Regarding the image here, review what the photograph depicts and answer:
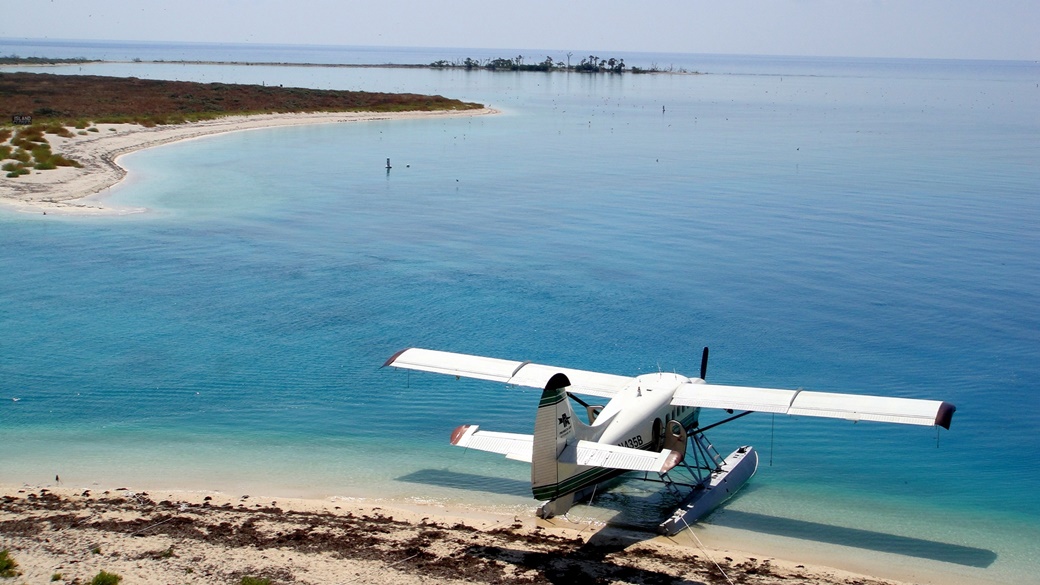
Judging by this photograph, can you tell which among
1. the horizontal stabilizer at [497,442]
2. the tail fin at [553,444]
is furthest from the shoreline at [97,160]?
the tail fin at [553,444]

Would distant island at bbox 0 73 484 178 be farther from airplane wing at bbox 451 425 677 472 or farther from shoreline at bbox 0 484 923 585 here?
airplane wing at bbox 451 425 677 472

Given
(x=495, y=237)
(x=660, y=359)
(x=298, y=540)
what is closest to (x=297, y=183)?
(x=495, y=237)

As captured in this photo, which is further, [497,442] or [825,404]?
[825,404]

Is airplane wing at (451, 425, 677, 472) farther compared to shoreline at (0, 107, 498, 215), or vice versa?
shoreline at (0, 107, 498, 215)

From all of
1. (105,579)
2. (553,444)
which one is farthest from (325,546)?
(553,444)

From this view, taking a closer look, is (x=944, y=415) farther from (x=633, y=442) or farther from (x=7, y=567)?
(x=7, y=567)

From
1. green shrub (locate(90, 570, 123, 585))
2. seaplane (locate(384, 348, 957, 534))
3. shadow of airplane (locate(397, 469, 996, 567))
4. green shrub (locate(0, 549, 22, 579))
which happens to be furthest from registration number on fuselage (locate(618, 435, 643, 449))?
green shrub (locate(0, 549, 22, 579))

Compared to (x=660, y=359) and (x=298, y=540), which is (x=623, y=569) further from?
(x=660, y=359)
